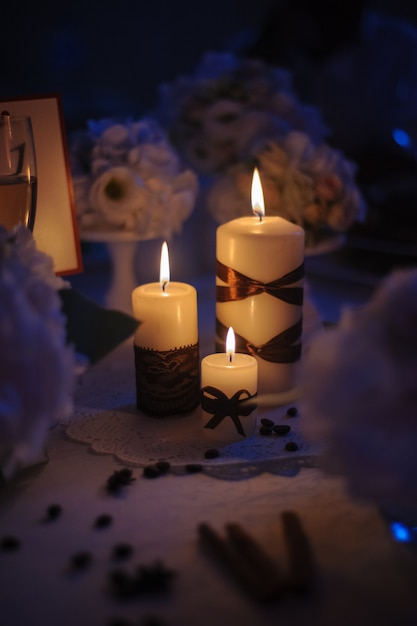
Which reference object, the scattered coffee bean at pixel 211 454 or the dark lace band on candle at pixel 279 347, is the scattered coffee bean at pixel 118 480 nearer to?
the scattered coffee bean at pixel 211 454

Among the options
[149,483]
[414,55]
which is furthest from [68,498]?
[414,55]

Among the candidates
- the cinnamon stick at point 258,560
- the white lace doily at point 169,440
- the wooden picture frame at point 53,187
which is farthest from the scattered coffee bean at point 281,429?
the wooden picture frame at point 53,187

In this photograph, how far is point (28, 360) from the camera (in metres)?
0.58

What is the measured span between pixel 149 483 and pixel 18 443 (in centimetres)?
22

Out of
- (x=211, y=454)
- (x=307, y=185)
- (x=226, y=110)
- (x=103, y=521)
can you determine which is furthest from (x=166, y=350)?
(x=226, y=110)

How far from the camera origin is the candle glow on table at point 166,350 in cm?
90

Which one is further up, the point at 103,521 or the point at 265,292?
the point at 265,292

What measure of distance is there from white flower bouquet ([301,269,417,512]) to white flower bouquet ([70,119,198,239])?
2.40 ft

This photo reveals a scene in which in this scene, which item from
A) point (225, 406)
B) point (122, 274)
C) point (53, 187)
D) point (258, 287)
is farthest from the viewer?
point (122, 274)

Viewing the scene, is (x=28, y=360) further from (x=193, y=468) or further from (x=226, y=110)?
(x=226, y=110)

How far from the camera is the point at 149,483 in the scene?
76 cm

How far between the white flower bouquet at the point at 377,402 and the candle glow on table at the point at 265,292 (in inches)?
14.8

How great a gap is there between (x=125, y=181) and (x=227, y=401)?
1.83 ft

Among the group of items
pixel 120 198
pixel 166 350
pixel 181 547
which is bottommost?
pixel 181 547
